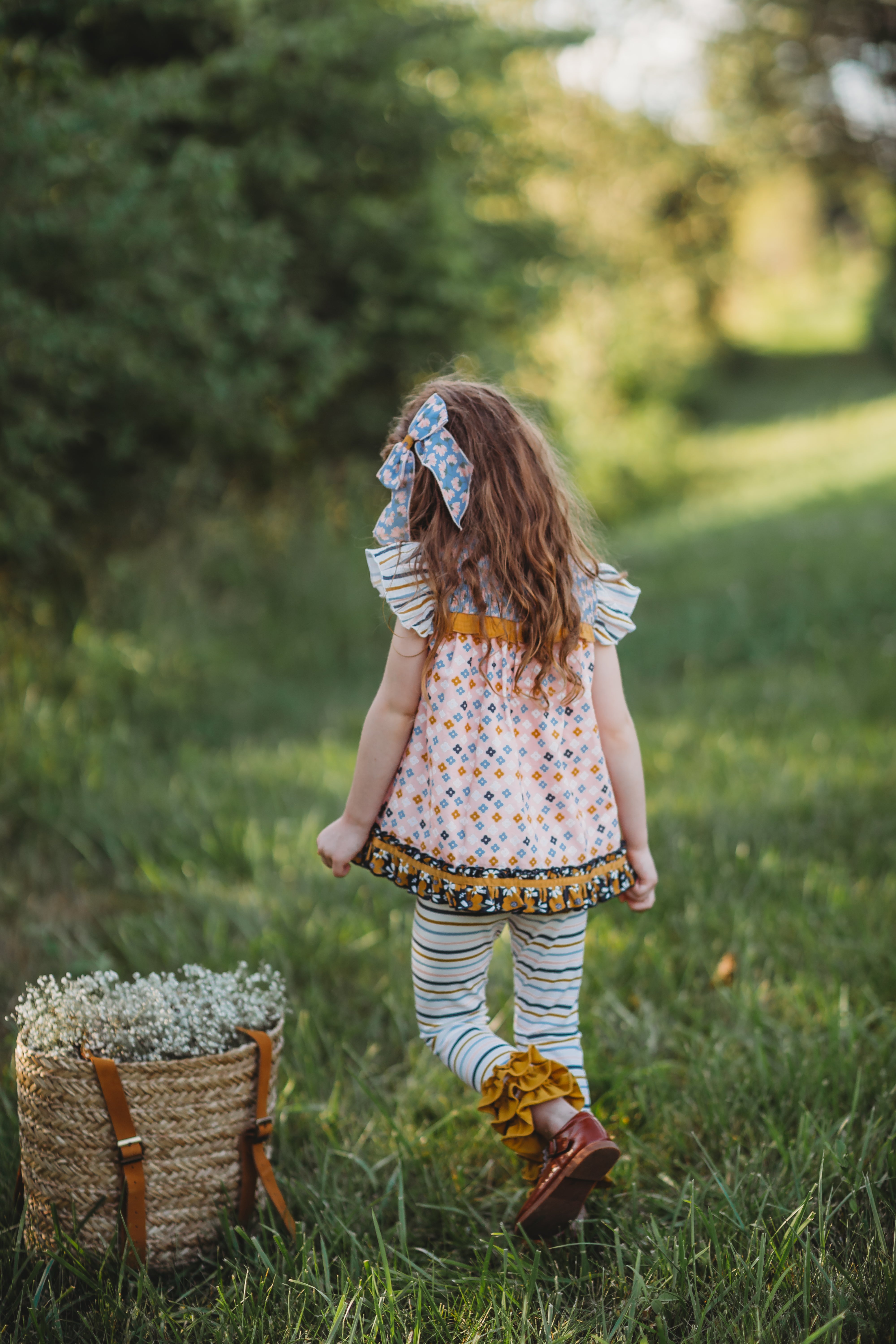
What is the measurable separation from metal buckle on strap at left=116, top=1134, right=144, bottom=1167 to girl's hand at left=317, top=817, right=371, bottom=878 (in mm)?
587

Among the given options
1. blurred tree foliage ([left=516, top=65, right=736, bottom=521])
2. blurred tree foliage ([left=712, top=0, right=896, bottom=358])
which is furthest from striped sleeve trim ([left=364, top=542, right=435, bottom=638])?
blurred tree foliage ([left=712, top=0, right=896, bottom=358])

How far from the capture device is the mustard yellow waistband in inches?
77.2

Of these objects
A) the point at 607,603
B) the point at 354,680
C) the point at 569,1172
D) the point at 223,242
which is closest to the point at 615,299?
the point at 223,242

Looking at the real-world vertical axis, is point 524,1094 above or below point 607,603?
below

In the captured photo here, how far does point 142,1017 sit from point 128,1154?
239 millimetres

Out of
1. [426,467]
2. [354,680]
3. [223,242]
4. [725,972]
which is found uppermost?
[223,242]

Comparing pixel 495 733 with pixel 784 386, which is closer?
pixel 495 733

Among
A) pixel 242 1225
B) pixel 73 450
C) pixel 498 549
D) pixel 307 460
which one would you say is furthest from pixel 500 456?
pixel 307 460

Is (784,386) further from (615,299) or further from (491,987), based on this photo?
(491,987)

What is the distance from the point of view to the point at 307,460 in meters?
8.05

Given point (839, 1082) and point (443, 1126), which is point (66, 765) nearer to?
point (443, 1126)

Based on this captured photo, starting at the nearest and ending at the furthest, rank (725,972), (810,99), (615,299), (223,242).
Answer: (725,972), (223,242), (615,299), (810,99)

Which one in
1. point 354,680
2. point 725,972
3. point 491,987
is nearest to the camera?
point 725,972

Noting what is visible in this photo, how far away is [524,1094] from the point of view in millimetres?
1905
